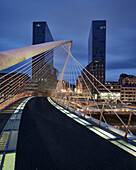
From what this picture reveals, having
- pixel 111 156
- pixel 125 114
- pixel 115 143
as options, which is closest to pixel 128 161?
pixel 111 156

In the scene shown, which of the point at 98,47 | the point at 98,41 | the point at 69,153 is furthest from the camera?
the point at 98,41

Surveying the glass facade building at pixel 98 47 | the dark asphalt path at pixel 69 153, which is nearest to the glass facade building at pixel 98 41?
the glass facade building at pixel 98 47

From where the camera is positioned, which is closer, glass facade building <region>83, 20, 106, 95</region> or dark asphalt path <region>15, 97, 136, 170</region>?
dark asphalt path <region>15, 97, 136, 170</region>

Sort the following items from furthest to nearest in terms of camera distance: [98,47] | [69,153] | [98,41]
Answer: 1. [98,41]
2. [98,47]
3. [69,153]

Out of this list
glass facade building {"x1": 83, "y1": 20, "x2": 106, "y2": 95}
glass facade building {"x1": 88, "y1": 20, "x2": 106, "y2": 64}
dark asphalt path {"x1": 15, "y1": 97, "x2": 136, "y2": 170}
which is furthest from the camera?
glass facade building {"x1": 88, "y1": 20, "x2": 106, "y2": 64}

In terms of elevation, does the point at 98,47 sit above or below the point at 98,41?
below

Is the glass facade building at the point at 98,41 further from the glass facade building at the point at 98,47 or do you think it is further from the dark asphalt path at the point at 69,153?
the dark asphalt path at the point at 69,153

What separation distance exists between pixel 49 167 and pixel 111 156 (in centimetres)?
130

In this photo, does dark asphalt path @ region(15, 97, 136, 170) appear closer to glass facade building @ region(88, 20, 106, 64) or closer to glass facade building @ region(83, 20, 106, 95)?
glass facade building @ region(83, 20, 106, 95)

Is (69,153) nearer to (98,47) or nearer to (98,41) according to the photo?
(98,47)

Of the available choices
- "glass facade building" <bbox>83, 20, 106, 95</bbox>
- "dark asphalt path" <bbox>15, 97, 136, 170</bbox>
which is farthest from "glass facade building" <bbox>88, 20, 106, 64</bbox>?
"dark asphalt path" <bbox>15, 97, 136, 170</bbox>

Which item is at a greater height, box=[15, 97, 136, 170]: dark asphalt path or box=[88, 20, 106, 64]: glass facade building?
box=[88, 20, 106, 64]: glass facade building

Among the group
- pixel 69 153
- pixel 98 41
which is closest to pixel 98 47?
pixel 98 41

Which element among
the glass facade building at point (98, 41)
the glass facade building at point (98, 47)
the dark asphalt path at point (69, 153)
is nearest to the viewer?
the dark asphalt path at point (69, 153)
